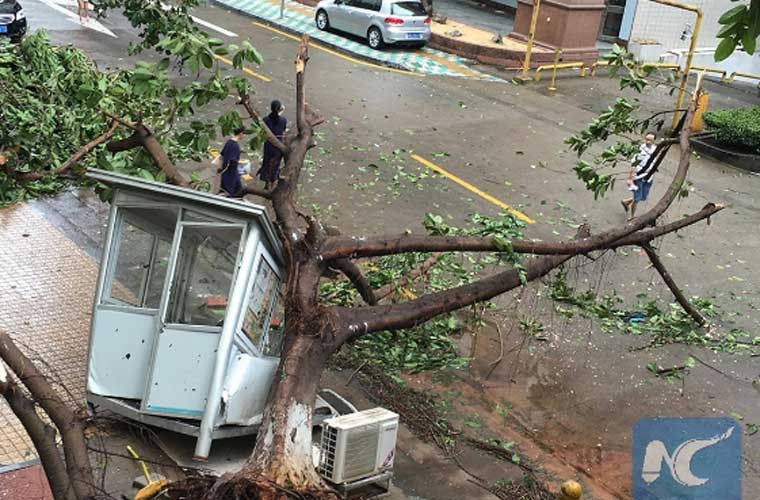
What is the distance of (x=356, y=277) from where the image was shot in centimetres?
860

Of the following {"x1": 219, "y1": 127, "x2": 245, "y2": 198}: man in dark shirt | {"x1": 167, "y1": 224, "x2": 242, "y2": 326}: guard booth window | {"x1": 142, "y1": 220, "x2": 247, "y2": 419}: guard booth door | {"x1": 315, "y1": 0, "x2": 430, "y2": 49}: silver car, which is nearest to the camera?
{"x1": 142, "y1": 220, "x2": 247, "y2": 419}: guard booth door

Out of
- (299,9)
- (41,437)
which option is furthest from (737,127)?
(41,437)

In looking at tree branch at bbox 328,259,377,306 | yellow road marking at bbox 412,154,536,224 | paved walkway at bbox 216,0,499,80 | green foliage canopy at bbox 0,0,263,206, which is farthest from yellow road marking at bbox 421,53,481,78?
tree branch at bbox 328,259,377,306

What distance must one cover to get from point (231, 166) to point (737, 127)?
33.7 feet

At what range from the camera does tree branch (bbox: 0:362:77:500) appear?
12.5 feet

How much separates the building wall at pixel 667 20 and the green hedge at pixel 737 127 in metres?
6.49

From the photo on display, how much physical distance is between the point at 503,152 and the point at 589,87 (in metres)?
5.92

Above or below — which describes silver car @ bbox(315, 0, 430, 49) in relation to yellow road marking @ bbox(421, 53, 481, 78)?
above

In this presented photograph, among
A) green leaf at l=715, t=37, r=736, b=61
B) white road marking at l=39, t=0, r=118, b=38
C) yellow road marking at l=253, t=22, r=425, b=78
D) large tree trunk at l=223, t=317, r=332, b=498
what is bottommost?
large tree trunk at l=223, t=317, r=332, b=498

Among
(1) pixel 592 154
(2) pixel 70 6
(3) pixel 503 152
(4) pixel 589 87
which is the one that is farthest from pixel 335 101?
(2) pixel 70 6

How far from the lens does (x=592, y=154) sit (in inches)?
635

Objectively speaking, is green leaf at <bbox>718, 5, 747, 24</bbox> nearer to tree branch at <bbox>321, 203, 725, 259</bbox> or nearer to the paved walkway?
tree branch at <bbox>321, 203, 725, 259</bbox>

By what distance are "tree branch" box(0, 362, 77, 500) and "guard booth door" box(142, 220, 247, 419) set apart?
288 centimetres

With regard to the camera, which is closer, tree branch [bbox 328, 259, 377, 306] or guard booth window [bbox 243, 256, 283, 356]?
guard booth window [bbox 243, 256, 283, 356]
